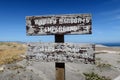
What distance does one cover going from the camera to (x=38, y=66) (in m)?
17.7

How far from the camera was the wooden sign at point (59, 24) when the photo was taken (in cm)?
651

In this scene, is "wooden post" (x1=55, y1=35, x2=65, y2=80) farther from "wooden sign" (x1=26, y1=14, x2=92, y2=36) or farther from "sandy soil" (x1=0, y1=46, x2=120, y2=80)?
"sandy soil" (x1=0, y1=46, x2=120, y2=80)

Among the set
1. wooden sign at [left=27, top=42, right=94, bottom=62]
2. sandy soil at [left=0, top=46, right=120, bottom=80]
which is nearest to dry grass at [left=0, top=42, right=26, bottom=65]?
sandy soil at [left=0, top=46, right=120, bottom=80]

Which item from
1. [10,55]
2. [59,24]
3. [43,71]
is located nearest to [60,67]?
[59,24]

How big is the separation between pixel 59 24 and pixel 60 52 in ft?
2.86

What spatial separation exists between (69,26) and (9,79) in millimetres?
8967

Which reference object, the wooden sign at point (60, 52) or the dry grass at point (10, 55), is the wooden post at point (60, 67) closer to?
the wooden sign at point (60, 52)

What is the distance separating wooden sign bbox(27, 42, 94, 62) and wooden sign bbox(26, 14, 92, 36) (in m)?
0.39

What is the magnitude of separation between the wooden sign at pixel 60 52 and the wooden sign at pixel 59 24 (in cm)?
39

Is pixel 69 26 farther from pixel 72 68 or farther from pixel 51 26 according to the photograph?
pixel 72 68

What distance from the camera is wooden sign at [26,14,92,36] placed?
6.51 m

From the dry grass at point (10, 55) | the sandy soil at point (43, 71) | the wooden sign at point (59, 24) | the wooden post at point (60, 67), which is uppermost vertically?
the wooden sign at point (59, 24)

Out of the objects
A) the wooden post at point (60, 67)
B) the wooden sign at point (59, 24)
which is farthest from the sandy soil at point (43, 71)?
the wooden sign at point (59, 24)

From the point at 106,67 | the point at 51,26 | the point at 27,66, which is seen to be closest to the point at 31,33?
the point at 51,26
